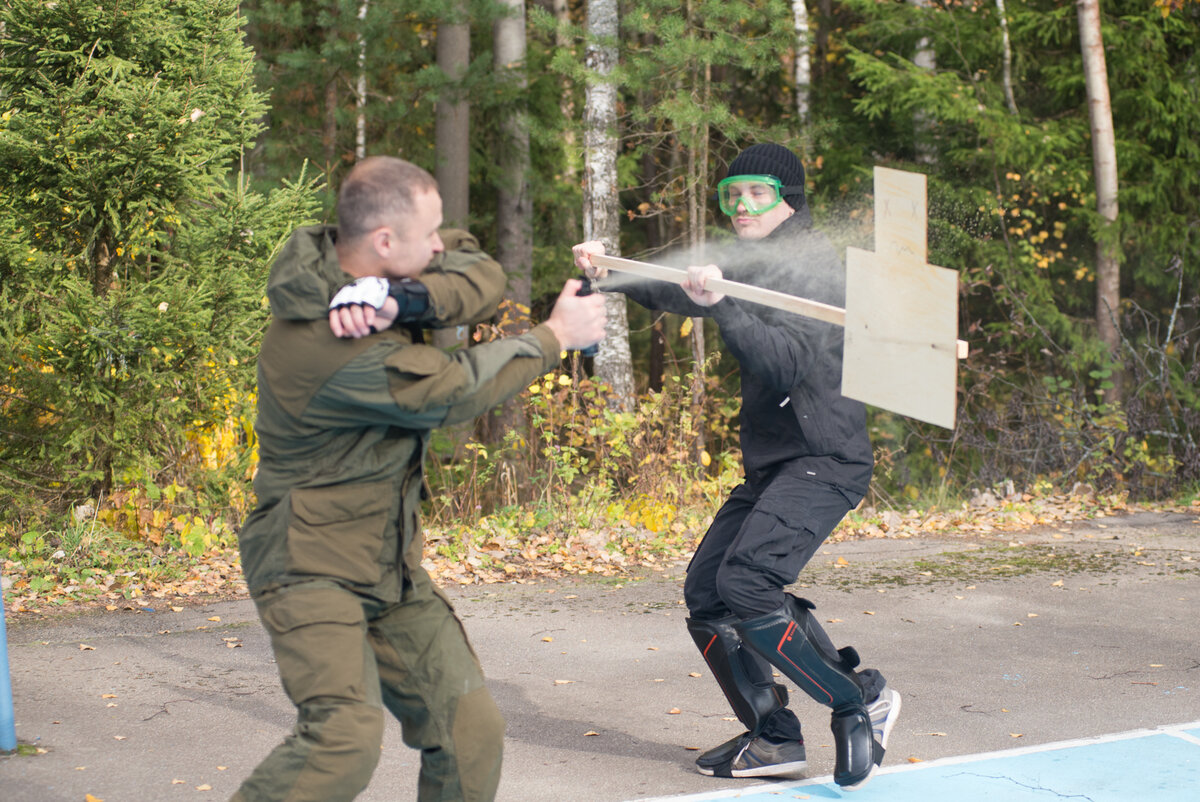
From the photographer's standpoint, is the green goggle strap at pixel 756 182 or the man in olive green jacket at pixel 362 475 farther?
the green goggle strap at pixel 756 182

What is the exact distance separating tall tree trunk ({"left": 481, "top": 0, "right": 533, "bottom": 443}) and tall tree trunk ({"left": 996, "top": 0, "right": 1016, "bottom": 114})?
225 inches

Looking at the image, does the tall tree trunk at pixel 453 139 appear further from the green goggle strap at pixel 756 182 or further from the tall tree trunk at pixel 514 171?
the green goggle strap at pixel 756 182

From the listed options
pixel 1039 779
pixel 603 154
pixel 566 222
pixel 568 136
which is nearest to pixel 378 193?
pixel 1039 779

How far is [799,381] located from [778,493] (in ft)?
1.32

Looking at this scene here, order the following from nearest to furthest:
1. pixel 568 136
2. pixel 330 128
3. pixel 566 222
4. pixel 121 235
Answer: pixel 121 235, pixel 330 128, pixel 568 136, pixel 566 222

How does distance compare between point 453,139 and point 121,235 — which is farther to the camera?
point 453,139

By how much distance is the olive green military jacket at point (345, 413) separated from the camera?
2.95 m

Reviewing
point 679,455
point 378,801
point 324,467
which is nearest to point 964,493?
point 679,455

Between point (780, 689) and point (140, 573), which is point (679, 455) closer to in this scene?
point (140, 573)

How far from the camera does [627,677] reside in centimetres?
571

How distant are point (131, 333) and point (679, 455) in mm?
4235

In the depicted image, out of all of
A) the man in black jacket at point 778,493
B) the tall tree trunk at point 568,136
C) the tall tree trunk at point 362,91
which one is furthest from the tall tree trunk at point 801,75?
the man in black jacket at point 778,493

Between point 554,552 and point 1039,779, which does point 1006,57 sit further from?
point 1039,779

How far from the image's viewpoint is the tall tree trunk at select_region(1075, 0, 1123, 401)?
1396 cm
